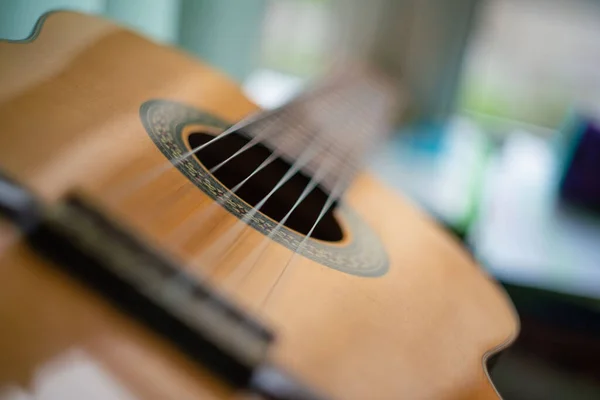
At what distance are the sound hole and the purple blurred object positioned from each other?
78cm

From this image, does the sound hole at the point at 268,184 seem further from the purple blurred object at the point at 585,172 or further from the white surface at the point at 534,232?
the purple blurred object at the point at 585,172

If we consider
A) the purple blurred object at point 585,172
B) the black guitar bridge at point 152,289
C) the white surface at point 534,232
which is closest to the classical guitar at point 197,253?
the black guitar bridge at point 152,289

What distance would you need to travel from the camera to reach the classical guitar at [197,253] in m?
0.33

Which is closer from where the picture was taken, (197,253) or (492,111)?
(197,253)

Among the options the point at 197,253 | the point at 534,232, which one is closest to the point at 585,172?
the point at 534,232

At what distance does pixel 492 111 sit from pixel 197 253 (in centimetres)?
132

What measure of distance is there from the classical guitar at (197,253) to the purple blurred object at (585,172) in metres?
0.62

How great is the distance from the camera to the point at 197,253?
41 centimetres

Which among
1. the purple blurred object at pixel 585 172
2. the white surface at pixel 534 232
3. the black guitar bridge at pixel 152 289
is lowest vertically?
the white surface at pixel 534 232

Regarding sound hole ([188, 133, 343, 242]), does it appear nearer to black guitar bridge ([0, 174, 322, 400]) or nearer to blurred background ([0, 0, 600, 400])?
black guitar bridge ([0, 174, 322, 400])

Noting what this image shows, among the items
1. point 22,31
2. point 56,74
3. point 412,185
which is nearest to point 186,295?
point 56,74

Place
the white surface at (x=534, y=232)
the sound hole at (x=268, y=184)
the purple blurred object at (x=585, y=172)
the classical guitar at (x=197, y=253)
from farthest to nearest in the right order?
the purple blurred object at (x=585, y=172) → the white surface at (x=534, y=232) → the sound hole at (x=268, y=184) → the classical guitar at (x=197, y=253)

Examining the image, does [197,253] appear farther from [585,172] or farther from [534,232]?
[585,172]

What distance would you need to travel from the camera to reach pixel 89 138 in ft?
1.58
